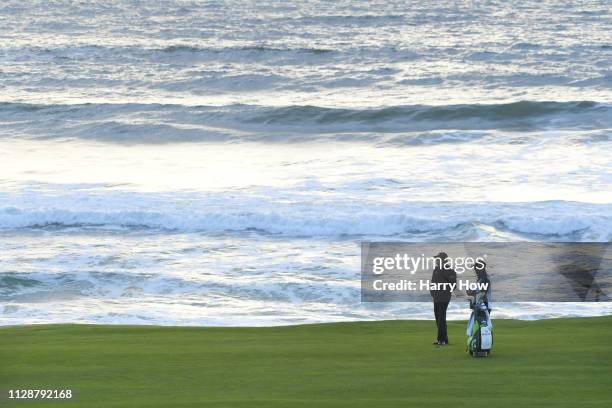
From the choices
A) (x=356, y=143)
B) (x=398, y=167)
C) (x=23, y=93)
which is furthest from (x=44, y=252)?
(x=23, y=93)

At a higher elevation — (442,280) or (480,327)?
(442,280)

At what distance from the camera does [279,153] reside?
34.9 meters

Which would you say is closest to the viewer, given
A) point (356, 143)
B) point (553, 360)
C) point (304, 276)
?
point (553, 360)

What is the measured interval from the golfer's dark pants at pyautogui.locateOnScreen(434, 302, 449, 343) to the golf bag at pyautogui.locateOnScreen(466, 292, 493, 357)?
59cm

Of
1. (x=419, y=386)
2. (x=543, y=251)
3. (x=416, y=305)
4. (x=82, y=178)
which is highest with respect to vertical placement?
(x=82, y=178)

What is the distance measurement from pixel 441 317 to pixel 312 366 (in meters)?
1.83

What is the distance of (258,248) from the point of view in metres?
21.9

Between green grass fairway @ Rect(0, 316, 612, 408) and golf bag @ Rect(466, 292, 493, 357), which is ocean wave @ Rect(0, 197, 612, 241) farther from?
golf bag @ Rect(466, 292, 493, 357)

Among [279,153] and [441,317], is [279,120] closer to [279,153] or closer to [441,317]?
[279,153]

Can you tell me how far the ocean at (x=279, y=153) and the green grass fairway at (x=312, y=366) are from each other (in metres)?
2.01

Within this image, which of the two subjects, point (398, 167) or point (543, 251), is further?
point (398, 167)

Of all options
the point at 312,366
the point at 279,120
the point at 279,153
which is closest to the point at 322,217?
the point at 279,153

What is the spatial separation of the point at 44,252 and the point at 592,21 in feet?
164

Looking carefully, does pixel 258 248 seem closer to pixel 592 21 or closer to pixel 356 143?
A: pixel 356 143
